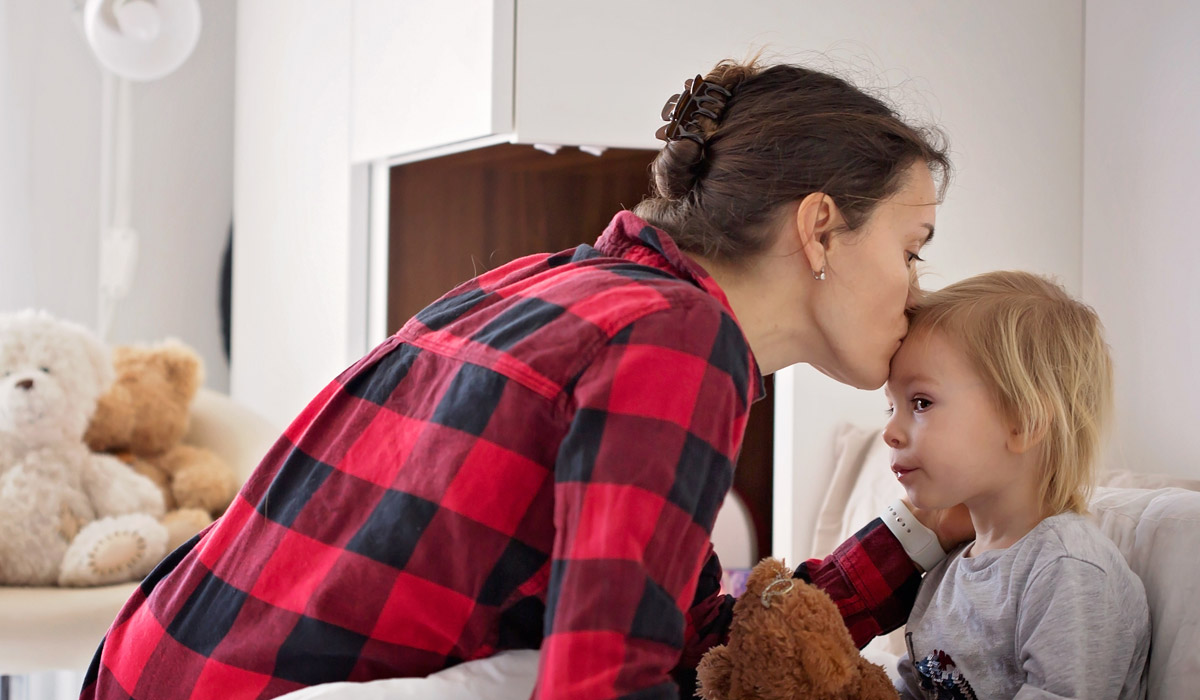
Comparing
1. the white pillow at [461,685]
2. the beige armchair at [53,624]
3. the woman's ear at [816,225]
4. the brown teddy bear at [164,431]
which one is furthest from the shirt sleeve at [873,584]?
the brown teddy bear at [164,431]

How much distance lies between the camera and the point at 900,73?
167cm

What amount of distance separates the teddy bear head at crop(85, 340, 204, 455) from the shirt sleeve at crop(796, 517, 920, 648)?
1.53 metres

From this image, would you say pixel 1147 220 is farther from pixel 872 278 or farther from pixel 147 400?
pixel 147 400

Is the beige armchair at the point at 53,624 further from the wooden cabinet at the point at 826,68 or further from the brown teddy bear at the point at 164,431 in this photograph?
the wooden cabinet at the point at 826,68

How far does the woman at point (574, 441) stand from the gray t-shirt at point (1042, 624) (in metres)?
0.23

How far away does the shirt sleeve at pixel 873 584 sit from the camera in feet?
3.75

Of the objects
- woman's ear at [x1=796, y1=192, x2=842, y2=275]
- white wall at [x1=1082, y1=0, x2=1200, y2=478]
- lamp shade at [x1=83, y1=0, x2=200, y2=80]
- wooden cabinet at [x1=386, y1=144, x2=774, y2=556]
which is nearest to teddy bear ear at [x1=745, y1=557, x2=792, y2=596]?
woman's ear at [x1=796, y1=192, x2=842, y2=275]

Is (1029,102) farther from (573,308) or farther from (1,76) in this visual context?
(1,76)

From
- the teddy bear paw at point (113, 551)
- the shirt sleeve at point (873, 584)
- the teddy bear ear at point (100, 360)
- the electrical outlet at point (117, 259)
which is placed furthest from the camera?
the electrical outlet at point (117, 259)

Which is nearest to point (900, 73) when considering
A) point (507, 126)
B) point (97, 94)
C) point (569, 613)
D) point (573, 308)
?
point (507, 126)

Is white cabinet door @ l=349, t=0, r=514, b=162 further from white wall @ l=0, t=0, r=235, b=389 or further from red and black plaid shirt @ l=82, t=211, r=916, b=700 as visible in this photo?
white wall @ l=0, t=0, r=235, b=389

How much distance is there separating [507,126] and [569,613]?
1154mm

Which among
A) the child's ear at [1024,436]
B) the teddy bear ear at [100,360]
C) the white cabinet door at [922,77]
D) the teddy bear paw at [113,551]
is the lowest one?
the teddy bear paw at [113,551]

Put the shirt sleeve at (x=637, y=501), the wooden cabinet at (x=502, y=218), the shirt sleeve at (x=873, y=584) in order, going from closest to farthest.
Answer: the shirt sleeve at (x=637, y=501)
the shirt sleeve at (x=873, y=584)
the wooden cabinet at (x=502, y=218)
